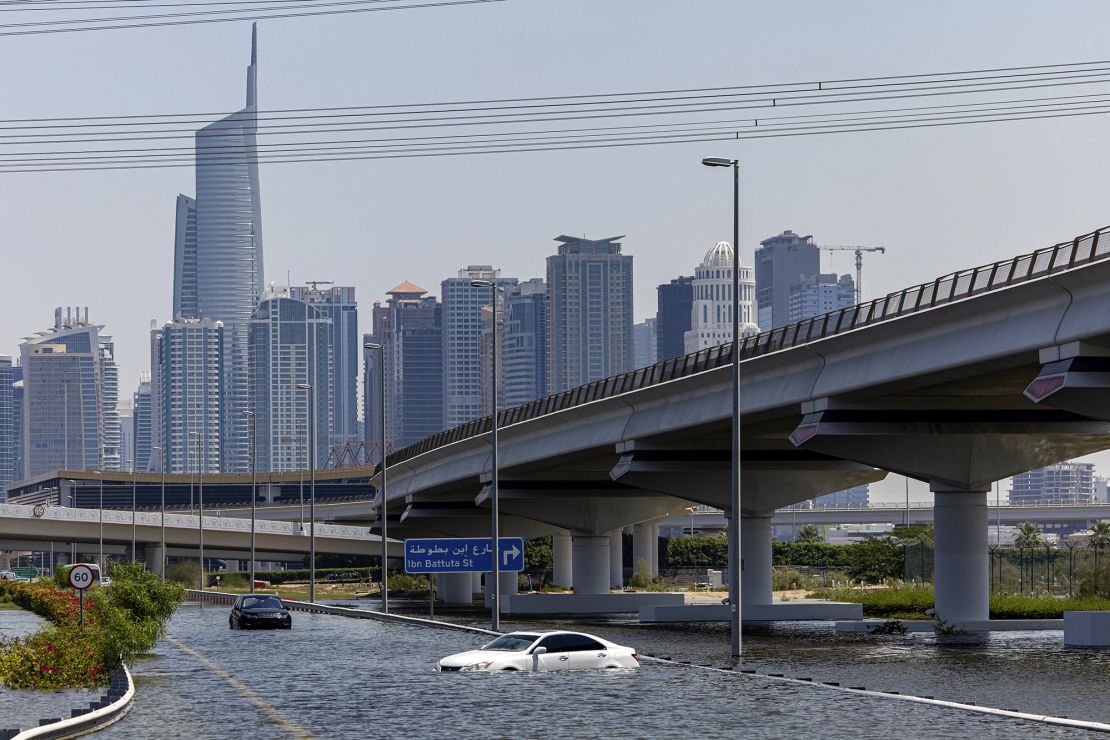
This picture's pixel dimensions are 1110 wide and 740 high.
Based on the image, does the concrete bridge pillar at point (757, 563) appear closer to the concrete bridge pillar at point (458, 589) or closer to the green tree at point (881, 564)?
the concrete bridge pillar at point (458, 589)

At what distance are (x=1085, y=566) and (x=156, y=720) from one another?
2050 inches

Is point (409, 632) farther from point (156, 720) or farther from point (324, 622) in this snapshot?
point (156, 720)

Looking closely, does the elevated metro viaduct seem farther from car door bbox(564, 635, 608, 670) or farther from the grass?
car door bbox(564, 635, 608, 670)

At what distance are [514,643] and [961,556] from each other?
68.9ft

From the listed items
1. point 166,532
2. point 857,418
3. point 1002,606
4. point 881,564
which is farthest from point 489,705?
point 166,532

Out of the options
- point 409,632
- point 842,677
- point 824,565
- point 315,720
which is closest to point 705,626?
point 409,632

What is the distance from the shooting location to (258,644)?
52.5 meters

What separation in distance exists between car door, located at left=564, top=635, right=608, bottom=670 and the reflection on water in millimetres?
821

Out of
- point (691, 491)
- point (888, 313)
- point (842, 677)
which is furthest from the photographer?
point (691, 491)

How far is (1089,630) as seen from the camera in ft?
158

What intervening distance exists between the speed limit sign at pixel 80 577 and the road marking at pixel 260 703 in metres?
3.49

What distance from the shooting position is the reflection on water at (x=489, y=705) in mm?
24609

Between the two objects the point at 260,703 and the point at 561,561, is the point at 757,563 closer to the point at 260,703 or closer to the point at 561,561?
the point at 561,561

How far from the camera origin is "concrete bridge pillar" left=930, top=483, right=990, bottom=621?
54781 mm
